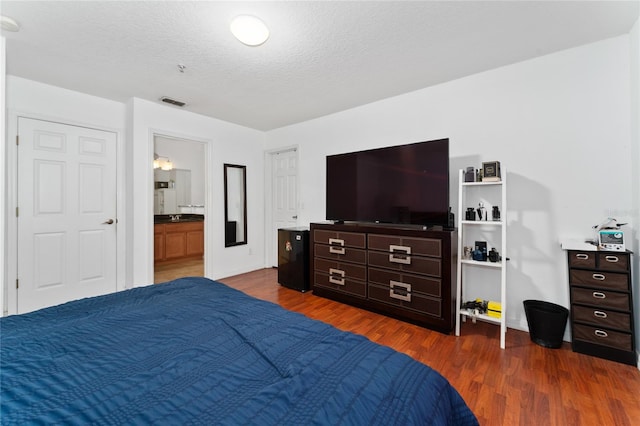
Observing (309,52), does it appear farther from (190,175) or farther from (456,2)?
(190,175)

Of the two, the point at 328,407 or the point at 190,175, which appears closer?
the point at 328,407

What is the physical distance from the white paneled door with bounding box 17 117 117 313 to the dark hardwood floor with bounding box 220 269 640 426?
3.07m

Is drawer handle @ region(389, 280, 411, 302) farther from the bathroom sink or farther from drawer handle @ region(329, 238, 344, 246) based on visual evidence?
the bathroom sink

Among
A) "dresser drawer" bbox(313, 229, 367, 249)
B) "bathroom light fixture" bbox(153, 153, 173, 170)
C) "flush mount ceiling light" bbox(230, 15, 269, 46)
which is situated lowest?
"dresser drawer" bbox(313, 229, 367, 249)

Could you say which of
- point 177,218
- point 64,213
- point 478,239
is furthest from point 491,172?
point 177,218

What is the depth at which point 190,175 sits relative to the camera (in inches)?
260

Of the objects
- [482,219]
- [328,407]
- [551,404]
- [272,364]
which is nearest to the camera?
[328,407]

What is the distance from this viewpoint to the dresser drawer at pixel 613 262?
199 centimetres

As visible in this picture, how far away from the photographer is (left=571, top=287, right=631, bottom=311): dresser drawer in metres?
1.98

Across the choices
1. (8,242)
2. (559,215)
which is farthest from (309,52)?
(8,242)

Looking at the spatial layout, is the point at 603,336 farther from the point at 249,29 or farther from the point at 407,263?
the point at 249,29

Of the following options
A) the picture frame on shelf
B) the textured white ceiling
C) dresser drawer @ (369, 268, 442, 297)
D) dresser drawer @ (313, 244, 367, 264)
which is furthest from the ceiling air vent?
the picture frame on shelf

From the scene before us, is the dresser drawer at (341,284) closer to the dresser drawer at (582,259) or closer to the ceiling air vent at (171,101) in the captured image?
the dresser drawer at (582,259)

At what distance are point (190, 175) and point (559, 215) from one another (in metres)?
6.81
